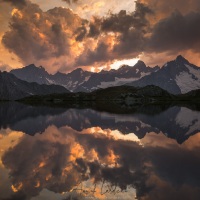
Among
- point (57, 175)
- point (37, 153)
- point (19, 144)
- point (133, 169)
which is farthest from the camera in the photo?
point (19, 144)

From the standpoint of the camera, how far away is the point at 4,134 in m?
61.3

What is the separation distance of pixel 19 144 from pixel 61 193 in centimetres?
2698

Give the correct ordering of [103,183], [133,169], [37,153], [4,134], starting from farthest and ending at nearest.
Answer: [4,134], [37,153], [133,169], [103,183]

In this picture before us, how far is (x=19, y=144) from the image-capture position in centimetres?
4978

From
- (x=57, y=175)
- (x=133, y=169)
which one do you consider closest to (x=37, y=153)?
(x=57, y=175)

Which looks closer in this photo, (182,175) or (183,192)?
(183,192)

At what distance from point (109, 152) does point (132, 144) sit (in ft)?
30.1

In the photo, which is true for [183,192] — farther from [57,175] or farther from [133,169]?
[57,175]

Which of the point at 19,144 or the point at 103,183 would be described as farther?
the point at 19,144

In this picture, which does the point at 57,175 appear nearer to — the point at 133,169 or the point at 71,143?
the point at 133,169

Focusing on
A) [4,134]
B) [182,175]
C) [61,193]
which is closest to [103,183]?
[61,193]

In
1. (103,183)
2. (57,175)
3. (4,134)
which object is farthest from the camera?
(4,134)

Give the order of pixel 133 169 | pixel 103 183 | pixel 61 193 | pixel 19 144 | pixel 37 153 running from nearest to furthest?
pixel 61 193
pixel 103 183
pixel 133 169
pixel 37 153
pixel 19 144

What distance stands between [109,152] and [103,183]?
53.3 ft
